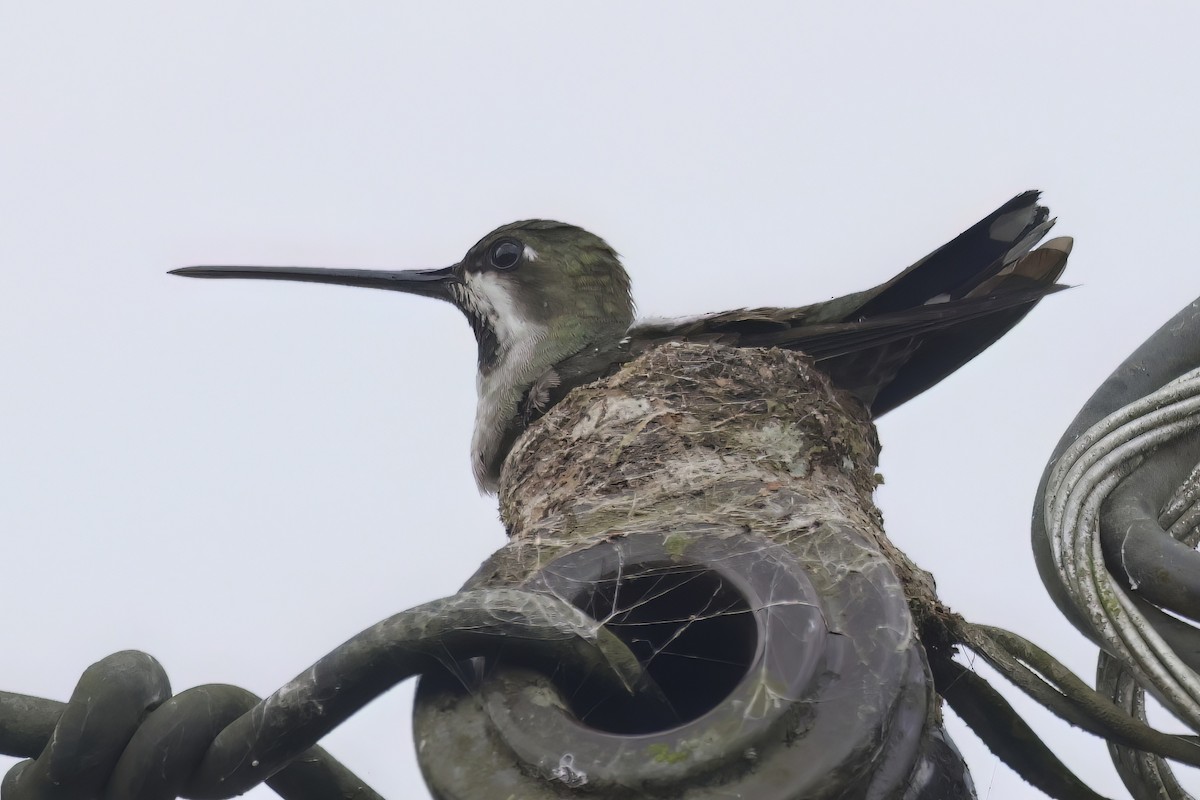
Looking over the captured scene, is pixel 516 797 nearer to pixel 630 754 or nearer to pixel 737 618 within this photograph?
pixel 630 754

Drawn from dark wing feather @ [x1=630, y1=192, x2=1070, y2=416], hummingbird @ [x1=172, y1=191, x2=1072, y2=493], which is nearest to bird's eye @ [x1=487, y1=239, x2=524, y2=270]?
hummingbird @ [x1=172, y1=191, x2=1072, y2=493]

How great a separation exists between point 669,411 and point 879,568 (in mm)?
1422

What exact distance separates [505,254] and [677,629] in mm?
3194

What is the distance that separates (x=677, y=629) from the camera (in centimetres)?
291

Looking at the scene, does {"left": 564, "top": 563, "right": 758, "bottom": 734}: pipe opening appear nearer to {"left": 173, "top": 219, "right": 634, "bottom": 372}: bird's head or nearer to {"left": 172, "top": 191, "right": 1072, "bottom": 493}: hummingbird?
{"left": 172, "top": 191, "right": 1072, "bottom": 493}: hummingbird

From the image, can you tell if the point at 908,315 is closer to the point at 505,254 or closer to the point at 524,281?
the point at 524,281

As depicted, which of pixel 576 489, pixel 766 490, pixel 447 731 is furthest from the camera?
pixel 576 489

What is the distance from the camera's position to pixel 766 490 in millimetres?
3160

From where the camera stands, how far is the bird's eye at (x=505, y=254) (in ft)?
19.4

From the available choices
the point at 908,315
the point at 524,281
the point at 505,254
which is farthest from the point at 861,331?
the point at 505,254

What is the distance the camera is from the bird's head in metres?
5.65

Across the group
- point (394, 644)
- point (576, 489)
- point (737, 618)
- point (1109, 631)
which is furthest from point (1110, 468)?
point (394, 644)

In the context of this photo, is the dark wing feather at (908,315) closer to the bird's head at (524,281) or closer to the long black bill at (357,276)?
the bird's head at (524,281)

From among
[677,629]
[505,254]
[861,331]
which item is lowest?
[677,629]
